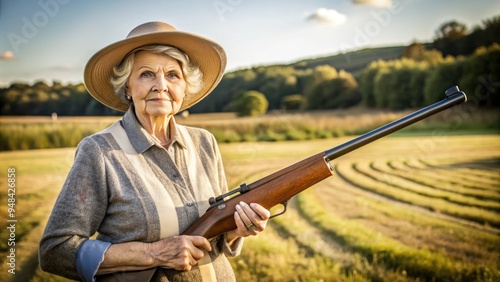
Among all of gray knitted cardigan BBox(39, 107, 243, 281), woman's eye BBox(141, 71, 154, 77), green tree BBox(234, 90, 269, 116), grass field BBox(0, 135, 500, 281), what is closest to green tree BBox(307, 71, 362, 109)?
grass field BBox(0, 135, 500, 281)

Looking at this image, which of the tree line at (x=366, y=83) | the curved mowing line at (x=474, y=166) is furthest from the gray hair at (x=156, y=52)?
the curved mowing line at (x=474, y=166)

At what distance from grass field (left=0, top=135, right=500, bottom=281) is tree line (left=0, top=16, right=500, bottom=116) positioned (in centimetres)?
42

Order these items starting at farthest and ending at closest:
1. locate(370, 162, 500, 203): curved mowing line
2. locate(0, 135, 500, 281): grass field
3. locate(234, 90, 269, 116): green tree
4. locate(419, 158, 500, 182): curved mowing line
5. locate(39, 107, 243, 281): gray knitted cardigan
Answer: locate(234, 90, 269, 116): green tree, locate(419, 158, 500, 182): curved mowing line, locate(370, 162, 500, 203): curved mowing line, locate(0, 135, 500, 281): grass field, locate(39, 107, 243, 281): gray knitted cardigan

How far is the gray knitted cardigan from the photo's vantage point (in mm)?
1588

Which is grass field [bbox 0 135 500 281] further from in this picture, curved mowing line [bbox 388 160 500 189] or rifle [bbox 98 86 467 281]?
rifle [bbox 98 86 467 281]

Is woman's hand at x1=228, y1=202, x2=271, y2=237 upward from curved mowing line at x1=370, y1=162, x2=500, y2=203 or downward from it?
upward

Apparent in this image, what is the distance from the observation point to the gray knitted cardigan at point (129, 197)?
1588 mm

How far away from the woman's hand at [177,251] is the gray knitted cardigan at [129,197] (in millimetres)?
43

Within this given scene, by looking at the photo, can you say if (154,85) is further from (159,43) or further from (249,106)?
(249,106)

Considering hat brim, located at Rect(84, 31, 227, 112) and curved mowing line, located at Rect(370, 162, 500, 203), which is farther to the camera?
curved mowing line, located at Rect(370, 162, 500, 203)

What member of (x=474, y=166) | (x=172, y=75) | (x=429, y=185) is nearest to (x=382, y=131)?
(x=172, y=75)

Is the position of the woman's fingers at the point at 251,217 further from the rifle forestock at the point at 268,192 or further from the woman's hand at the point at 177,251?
the woman's hand at the point at 177,251

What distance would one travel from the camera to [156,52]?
183 cm

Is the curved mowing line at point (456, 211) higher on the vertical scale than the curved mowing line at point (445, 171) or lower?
lower
